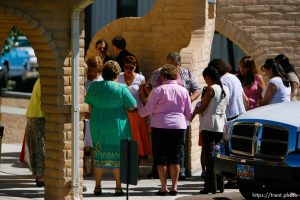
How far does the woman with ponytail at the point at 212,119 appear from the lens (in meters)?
13.6

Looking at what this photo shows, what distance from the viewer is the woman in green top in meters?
13.2

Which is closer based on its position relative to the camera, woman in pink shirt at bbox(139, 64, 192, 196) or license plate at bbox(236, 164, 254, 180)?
license plate at bbox(236, 164, 254, 180)

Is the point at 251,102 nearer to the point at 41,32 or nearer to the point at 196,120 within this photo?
the point at 196,120

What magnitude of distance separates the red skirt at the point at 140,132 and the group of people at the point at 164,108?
348 millimetres

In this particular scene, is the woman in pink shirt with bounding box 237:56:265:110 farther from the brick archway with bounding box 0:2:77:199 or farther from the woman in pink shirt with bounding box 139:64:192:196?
the brick archway with bounding box 0:2:77:199

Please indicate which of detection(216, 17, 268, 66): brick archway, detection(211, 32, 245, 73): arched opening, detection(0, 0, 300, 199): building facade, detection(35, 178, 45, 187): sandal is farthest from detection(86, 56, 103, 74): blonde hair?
detection(211, 32, 245, 73): arched opening

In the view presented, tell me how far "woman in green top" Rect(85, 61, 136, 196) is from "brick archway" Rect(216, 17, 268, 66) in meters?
4.91

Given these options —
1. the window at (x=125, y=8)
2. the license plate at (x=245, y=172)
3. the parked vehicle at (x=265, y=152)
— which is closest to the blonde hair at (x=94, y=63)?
the parked vehicle at (x=265, y=152)

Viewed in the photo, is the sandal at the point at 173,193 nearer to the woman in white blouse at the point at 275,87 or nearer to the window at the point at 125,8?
the woman in white blouse at the point at 275,87

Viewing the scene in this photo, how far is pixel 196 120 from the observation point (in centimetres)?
1625

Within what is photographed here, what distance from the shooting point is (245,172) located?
12.2 m

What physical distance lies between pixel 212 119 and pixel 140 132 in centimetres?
198

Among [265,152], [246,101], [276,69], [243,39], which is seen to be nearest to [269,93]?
[276,69]

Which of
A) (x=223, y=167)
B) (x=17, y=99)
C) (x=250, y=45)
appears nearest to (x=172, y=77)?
(x=223, y=167)
